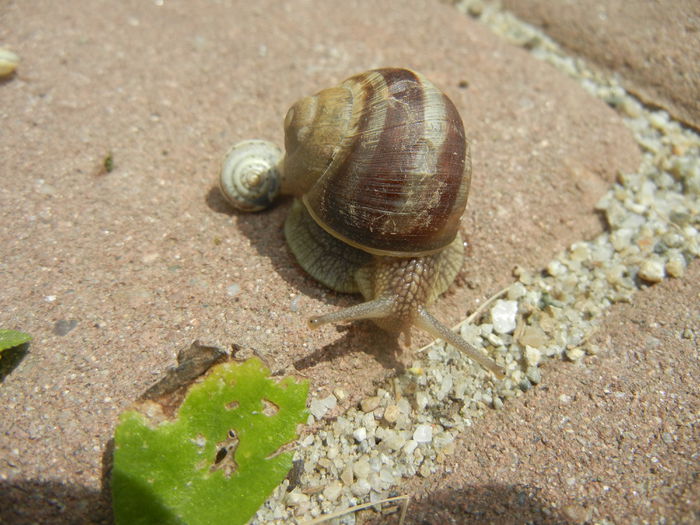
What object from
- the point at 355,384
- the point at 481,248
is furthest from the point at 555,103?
the point at 355,384

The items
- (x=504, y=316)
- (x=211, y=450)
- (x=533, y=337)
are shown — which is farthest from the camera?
(x=504, y=316)

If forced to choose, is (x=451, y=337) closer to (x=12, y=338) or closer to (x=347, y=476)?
(x=347, y=476)

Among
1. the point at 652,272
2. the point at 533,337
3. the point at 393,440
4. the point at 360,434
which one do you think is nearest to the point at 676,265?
the point at 652,272

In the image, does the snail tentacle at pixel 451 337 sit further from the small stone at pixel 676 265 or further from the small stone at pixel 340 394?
the small stone at pixel 676 265

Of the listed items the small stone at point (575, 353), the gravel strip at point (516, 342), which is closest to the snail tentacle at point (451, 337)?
the gravel strip at point (516, 342)

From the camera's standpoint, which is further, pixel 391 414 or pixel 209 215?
pixel 209 215

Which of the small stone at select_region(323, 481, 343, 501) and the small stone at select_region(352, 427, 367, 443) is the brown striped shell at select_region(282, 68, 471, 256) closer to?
the small stone at select_region(352, 427, 367, 443)
